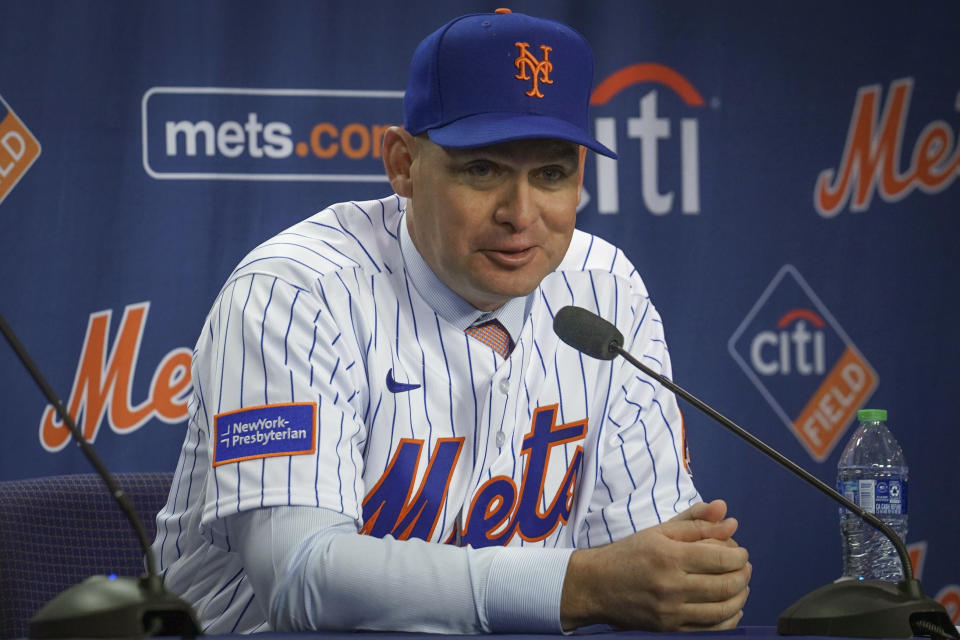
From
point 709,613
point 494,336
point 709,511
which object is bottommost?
point 709,613

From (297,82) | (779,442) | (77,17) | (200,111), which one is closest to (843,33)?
(779,442)

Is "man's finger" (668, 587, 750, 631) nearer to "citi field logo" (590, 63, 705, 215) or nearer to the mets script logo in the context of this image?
the mets script logo

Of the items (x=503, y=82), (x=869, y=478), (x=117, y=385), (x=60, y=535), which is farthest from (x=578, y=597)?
(x=869, y=478)

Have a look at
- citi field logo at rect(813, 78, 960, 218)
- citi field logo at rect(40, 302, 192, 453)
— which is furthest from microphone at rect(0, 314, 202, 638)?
citi field logo at rect(813, 78, 960, 218)

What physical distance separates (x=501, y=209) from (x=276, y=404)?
43 centimetres

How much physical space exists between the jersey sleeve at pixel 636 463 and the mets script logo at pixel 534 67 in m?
0.43

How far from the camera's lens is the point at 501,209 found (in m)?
1.67

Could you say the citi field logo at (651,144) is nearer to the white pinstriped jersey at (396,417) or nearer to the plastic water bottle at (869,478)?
the plastic water bottle at (869,478)

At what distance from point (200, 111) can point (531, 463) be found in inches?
68.9

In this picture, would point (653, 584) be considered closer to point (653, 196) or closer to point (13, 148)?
point (653, 196)

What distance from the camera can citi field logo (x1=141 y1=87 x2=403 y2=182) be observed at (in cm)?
306

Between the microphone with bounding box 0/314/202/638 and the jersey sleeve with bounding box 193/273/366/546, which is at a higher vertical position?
the jersey sleeve with bounding box 193/273/366/546

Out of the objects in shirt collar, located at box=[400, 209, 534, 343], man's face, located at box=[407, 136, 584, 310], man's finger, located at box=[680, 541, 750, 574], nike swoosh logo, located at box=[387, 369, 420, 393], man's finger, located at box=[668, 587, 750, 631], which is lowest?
man's finger, located at box=[668, 587, 750, 631]

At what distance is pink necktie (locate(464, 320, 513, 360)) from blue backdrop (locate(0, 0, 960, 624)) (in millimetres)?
1392
